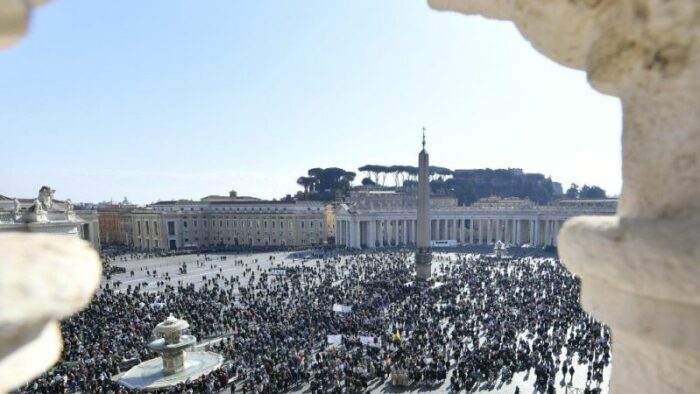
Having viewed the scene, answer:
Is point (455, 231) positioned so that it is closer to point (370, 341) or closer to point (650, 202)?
point (370, 341)

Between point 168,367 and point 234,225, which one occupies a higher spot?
point 168,367

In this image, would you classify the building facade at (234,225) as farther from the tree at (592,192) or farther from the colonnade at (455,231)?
the tree at (592,192)

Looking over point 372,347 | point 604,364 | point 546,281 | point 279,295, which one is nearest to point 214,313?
point 279,295

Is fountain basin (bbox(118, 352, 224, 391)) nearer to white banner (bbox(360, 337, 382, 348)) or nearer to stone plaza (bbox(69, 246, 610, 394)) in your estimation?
stone plaza (bbox(69, 246, 610, 394))

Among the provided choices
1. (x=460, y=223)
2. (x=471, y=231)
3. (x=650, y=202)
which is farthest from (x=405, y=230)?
(x=650, y=202)

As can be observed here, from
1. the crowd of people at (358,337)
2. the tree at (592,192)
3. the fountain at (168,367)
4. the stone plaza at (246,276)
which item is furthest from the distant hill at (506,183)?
the fountain at (168,367)

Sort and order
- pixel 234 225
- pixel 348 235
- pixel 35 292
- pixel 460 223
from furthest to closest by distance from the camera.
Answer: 1. pixel 234 225
2. pixel 460 223
3. pixel 348 235
4. pixel 35 292
